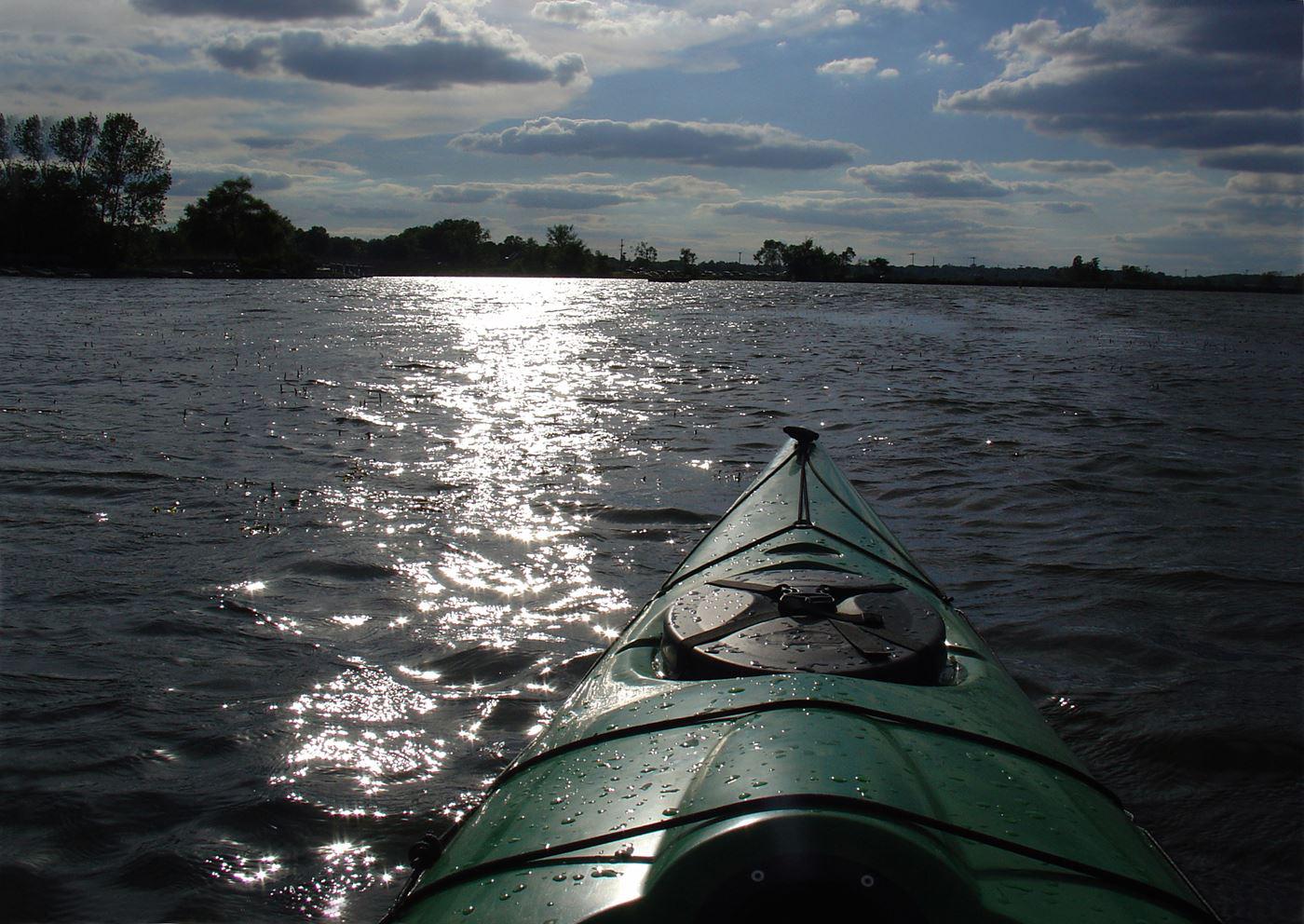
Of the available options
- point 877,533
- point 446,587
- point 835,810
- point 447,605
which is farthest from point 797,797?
point 446,587

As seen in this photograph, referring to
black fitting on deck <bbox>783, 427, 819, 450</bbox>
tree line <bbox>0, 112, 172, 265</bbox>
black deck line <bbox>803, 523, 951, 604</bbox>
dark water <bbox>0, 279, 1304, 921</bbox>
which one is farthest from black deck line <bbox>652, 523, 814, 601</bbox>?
tree line <bbox>0, 112, 172, 265</bbox>

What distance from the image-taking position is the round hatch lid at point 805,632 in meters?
2.31

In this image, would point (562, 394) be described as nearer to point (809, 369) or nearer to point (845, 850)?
point (809, 369)

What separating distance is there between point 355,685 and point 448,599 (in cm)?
105

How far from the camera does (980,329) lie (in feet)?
93.2

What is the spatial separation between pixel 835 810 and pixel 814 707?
0.45 metres

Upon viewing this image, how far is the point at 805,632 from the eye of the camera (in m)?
2.46

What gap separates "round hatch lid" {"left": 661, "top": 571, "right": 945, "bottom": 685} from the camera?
7.59 feet

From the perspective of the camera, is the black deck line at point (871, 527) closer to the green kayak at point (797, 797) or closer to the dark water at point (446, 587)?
the dark water at point (446, 587)

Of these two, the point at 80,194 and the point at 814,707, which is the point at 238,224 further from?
the point at 814,707

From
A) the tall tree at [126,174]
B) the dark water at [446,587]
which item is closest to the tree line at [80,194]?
the tall tree at [126,174]

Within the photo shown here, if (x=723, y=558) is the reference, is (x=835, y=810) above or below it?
above

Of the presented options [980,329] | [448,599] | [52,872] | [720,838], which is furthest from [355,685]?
[980,329]

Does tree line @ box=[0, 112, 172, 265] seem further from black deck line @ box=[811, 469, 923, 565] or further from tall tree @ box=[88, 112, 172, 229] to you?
black deck line @ box=[811, 469, 923, 565]
